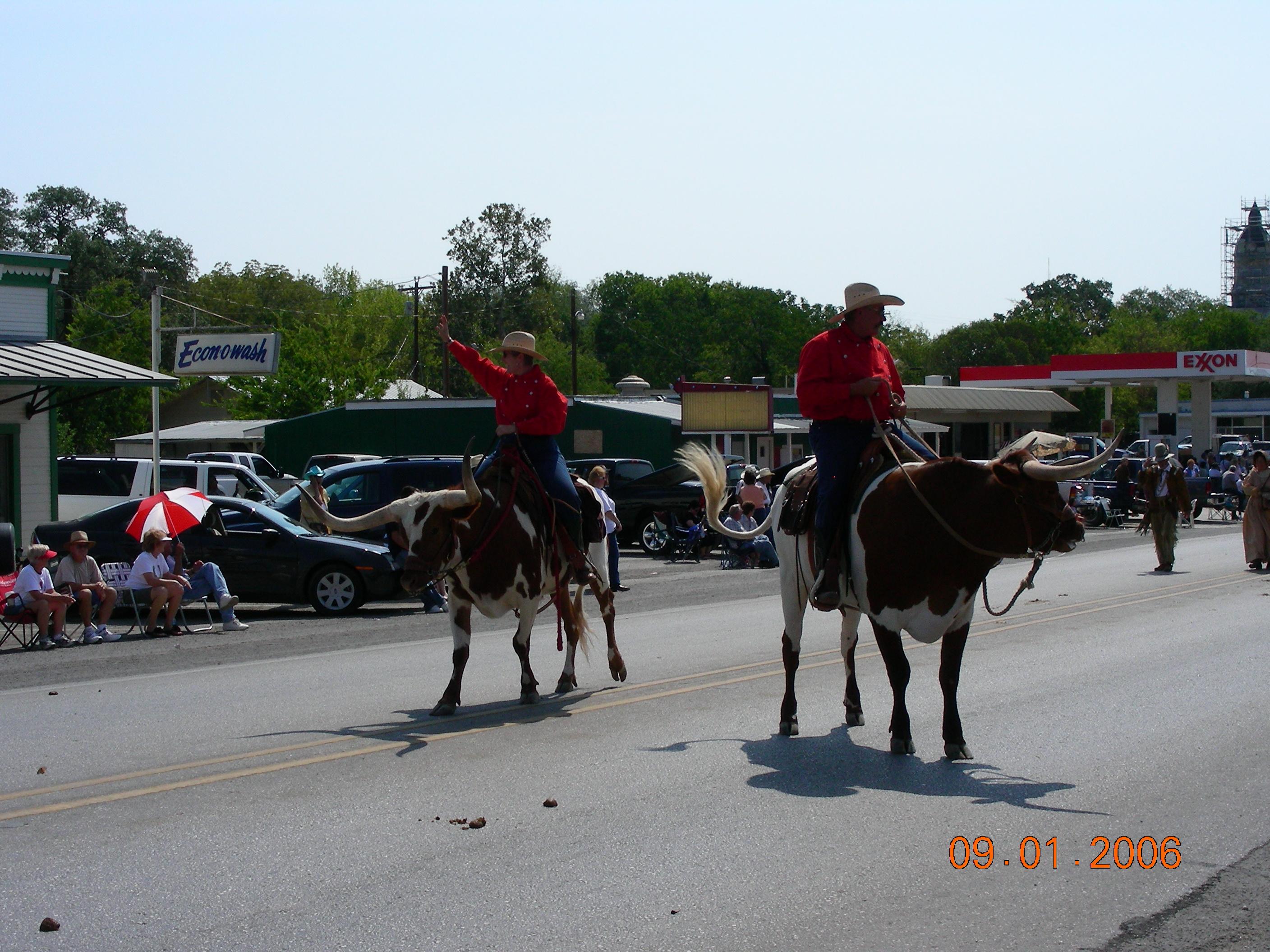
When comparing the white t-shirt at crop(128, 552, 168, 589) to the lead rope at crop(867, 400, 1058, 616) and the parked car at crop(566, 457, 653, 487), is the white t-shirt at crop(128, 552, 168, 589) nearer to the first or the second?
the lead rope at crop(867, 400, 1058, 616)

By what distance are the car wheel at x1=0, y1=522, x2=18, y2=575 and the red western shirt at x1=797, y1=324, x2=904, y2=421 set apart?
12.5 metres

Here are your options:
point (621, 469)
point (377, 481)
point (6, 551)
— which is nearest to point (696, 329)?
point (621, 469)

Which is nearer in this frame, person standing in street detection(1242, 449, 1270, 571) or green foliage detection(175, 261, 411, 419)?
person standing in street detection(1242, 449, 1270, 571)

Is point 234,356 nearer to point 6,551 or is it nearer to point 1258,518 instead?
point 6,551

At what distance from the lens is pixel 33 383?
23.1m

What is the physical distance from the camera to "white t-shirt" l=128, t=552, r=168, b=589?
1598 centimetres

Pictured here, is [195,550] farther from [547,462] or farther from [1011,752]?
[1011,752]

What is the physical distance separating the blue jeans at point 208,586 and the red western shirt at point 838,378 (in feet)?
34.4

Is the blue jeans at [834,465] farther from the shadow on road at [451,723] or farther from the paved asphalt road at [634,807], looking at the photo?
the shadow on road at [451,723]

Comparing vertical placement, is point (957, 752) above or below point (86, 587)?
below

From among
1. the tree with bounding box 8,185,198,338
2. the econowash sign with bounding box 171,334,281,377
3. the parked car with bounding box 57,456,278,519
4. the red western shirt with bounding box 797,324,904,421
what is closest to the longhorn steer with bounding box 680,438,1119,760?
the red western shirt with bounding box 797,324,904,421

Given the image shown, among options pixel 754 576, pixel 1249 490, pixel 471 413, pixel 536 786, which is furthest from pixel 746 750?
pixel 471 413

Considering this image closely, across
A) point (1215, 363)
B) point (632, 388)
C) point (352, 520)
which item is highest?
point (1215, 363)

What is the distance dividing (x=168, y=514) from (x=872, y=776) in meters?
11.4
